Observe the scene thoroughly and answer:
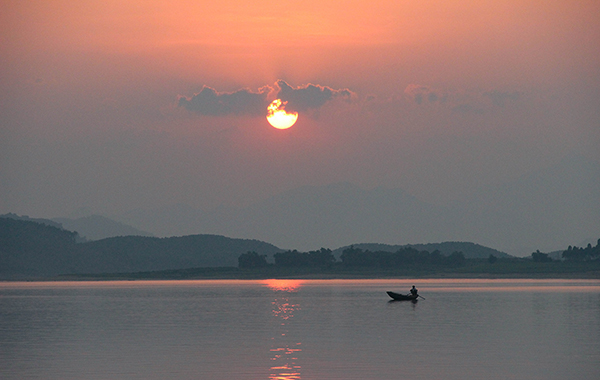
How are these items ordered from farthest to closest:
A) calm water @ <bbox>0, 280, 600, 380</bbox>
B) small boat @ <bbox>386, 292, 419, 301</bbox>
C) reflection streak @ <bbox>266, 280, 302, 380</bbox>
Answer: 1. small boat @ <bbox>386, 292, 419, 301</bbox>
2. calm water @ <bbox>0, 280, 600, 380</bbox>
3. reflection streak @ <bbox>266, 280, 302, 380</bbox>

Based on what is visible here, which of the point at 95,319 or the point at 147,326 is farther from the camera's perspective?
the point at 95,319

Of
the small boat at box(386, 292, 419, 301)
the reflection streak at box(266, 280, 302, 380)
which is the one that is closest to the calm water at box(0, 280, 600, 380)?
the reflection streak at box(266, 280, 302, 380)

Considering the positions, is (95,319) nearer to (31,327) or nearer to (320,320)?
(31,327)

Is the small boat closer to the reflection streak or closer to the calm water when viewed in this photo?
the calm water

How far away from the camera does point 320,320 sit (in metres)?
81.2

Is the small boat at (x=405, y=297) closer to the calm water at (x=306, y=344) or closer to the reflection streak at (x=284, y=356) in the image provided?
the calm water at (x=306, y=344)

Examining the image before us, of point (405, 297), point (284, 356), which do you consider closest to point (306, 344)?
point (284, 356)

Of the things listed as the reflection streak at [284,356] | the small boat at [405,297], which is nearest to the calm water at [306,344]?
the reflection streak at [284,356]

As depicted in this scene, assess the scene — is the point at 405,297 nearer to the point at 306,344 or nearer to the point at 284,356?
the point at 306,344

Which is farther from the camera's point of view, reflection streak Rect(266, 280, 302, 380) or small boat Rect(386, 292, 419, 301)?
small boat Rect(386, 292, 419, 301)

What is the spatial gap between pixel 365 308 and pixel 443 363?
5633 centimetres

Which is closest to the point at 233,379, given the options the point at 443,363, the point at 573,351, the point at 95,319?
the point at 443,363

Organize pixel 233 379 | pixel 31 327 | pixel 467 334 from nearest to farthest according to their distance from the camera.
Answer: pixel 233 379 → pixel 467 334 → pixel 31 327

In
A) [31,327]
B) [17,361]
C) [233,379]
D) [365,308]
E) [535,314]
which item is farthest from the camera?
[365,308]
